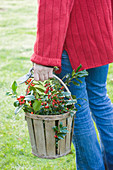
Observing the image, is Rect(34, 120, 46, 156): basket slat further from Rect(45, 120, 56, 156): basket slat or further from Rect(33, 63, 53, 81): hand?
Rect(33, 63, 53, 81): hand

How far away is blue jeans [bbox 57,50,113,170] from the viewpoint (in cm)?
158

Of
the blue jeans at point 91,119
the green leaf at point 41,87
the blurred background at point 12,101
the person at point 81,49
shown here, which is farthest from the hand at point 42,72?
the blurred background at point 12,101

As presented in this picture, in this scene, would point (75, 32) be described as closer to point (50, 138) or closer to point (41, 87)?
point (41, 87)

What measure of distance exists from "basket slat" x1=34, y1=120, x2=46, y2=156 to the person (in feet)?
0.71

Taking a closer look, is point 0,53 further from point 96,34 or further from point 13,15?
point 13,15

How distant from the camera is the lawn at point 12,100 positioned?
225cm

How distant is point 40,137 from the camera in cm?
151

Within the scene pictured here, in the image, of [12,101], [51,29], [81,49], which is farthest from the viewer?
[12,101]

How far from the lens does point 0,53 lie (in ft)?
18.2

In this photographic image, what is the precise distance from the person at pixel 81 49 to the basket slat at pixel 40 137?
22 cm

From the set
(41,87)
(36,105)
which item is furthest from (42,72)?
(41,87)

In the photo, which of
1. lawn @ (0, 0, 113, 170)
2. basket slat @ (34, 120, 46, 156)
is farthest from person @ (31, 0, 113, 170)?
lawn @ (0, 0, 113, 170)

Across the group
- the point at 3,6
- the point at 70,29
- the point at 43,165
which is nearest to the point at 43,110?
the point at 70,29

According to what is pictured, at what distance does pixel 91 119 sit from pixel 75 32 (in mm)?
561
